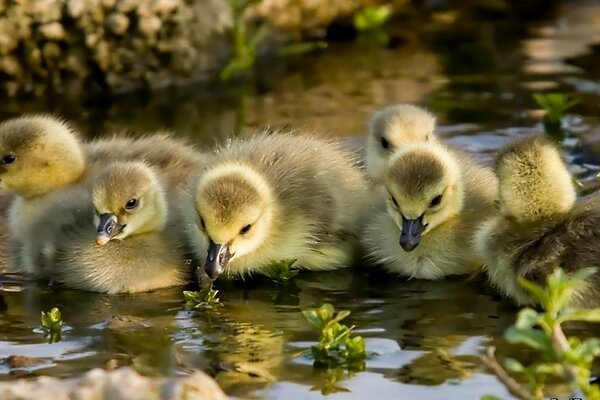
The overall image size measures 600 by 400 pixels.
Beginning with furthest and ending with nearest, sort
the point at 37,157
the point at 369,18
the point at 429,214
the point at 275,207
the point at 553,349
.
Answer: the point at 369,18
the point at 37,157
the point at 275,207
the point at 429,214
the point at 553,349

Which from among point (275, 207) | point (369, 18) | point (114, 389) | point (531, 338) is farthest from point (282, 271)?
point (369, 18)

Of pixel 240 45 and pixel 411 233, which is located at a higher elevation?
pixel 240 45

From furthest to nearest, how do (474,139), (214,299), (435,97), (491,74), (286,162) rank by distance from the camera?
(491,74)
(435,97)
(474,139)
(286,162)
(214,299)

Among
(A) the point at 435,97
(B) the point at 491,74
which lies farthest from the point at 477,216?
(B) the point at 491,74

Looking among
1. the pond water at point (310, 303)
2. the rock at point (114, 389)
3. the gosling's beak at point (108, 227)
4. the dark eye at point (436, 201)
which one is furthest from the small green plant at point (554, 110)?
the rock at point (114, 389)

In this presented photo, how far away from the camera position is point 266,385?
4.18 m

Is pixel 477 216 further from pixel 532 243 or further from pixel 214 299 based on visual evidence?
pixel 214 299

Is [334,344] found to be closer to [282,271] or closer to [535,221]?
[535,221]

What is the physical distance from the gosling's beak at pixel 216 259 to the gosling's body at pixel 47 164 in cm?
60

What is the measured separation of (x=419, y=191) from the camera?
516cm

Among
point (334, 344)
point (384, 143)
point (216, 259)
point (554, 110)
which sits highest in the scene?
point (554, 110)

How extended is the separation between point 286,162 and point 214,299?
66 cm

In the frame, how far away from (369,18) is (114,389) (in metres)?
6.86

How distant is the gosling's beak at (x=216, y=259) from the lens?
5.06 m
